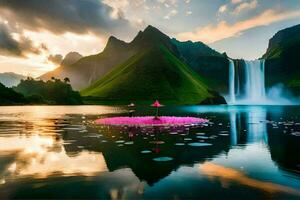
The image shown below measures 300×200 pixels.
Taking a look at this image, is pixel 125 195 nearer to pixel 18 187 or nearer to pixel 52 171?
pixel 18 187

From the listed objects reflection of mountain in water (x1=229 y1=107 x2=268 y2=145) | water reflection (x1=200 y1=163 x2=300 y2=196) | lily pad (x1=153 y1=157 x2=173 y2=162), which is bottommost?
water reflection (x1=200 y1=163 x2=300 y2=196)

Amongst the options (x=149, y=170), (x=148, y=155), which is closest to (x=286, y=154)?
(x=148, y=155)

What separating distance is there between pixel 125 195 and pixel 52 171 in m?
6.37

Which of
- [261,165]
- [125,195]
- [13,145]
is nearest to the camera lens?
[125,195]

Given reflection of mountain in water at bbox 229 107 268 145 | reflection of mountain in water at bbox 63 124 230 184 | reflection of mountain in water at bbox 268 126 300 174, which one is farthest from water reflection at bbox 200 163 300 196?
reflection of mountain in water at bbox 229 107 268 145

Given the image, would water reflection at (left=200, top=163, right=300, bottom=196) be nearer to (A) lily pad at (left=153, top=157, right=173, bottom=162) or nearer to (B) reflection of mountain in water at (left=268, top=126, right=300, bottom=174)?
(A) lily pad at (left=153, top=157, right=173, bottom=162)

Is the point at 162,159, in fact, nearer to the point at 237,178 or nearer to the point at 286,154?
the point at 237,178

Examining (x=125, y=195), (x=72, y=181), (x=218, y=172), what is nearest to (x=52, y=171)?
(x=72, y=181)

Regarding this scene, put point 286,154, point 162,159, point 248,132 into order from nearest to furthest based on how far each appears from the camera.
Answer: point 162,159, point 286,154, point 248,132

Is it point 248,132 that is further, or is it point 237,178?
point 248,132

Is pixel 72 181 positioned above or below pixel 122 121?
below

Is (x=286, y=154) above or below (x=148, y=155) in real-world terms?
above

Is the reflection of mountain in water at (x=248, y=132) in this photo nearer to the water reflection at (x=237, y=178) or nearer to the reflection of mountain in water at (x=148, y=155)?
the reflection of mountain in water at (x=148, y=155)

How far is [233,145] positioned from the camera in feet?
98.6
